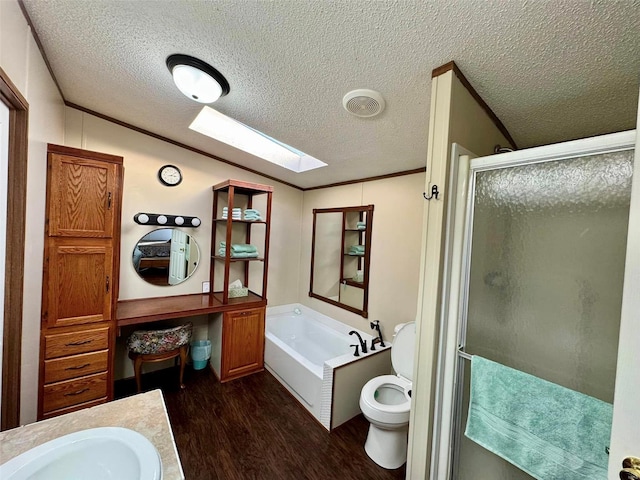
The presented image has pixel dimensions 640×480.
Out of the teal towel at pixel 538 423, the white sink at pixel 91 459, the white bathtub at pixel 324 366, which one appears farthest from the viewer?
the white bathtub at pixel 324 366

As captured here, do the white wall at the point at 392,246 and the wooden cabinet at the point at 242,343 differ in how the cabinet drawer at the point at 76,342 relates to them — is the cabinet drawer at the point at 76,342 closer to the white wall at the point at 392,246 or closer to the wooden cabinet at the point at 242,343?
the wooden cabinet at the point at 242,343

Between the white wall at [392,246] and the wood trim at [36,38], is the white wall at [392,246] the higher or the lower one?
the lower one

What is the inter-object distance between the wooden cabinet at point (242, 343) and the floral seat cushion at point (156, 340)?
1.29 feet

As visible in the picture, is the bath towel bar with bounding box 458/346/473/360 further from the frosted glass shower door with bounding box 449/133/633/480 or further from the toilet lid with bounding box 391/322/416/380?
the toilet lid with bounding box 391/322/416/380

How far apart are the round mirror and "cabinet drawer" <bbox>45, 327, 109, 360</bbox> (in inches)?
31.7

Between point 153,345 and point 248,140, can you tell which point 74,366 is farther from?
point 248,140

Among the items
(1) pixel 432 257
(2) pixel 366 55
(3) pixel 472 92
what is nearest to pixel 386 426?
(1) pixel 432 257

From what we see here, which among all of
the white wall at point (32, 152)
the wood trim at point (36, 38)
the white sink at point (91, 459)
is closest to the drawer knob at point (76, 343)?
the white wall at point (32, 152)

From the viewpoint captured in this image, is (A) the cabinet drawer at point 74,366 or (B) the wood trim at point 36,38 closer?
(B) the wood trim at point 36,38

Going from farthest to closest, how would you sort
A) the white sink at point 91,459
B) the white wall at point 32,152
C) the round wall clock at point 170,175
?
the round wall clock at point 170,175 < the white wall at point 32,152 < the white sink at point 91,459

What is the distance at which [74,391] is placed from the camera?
183 centimetres

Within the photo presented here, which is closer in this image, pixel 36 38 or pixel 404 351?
pixel 36 38

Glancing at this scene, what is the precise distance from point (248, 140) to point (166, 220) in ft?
3.95

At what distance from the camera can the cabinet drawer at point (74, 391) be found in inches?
68.4
